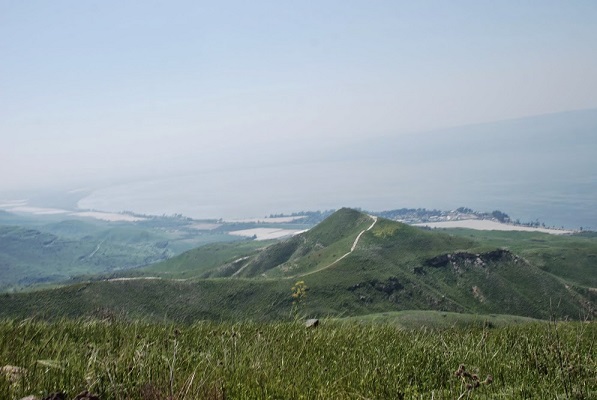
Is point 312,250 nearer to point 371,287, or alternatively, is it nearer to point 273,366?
point 371,287

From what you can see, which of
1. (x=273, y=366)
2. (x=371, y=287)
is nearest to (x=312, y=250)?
(x=371, y=287)

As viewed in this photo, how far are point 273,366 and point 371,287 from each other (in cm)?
10441

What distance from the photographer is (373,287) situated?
106125mm

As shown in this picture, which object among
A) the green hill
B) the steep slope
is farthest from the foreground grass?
the steep slope

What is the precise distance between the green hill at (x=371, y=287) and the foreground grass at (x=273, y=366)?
249 ft

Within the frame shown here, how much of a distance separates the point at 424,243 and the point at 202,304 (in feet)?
232

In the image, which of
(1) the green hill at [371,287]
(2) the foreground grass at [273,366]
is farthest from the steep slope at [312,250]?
(2) the foreground grass at [273,366]

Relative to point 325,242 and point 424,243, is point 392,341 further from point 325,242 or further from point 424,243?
point 325,242

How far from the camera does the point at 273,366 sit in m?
4.88

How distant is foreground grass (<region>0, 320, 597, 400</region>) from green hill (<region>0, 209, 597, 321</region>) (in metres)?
75.8

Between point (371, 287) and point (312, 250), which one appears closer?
point (371, 287)

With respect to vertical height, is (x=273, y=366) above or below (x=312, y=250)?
above

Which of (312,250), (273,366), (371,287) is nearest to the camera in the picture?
(273,366)

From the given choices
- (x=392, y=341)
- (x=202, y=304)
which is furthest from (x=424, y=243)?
(x=392, y=341)
